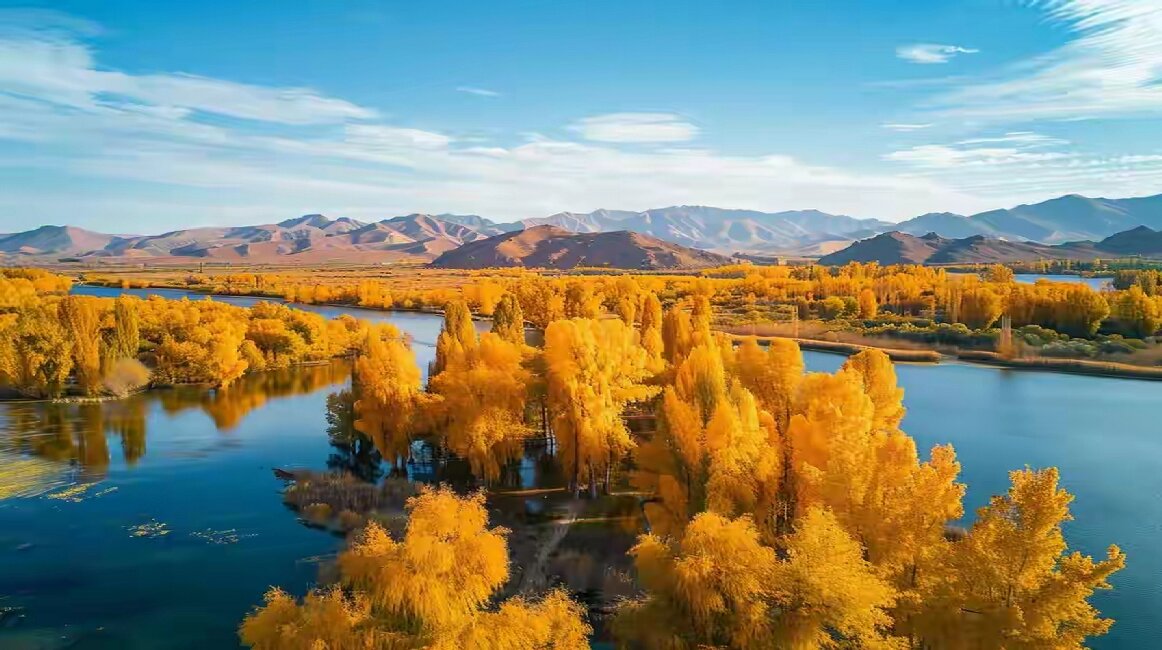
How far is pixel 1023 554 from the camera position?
1584 cm

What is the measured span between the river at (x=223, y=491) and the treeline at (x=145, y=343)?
265cm

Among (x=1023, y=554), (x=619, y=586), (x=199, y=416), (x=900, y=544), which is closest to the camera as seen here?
(x=1023, y=554)

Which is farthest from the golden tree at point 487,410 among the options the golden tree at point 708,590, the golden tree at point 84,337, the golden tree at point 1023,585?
the golden tree at point 84,337

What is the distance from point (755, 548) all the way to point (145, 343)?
2583 inches

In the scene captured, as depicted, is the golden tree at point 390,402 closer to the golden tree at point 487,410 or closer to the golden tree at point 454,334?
the golden tree at point 487,410

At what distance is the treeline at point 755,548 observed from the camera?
14211 mm

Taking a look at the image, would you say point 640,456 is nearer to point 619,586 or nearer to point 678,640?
point 619,586

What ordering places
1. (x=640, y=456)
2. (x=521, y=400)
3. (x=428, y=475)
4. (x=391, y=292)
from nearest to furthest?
1. (x=640, y=456)
2. (x=521, y=400)
3. (x=428, y=475)
4. (x=391, y=292)

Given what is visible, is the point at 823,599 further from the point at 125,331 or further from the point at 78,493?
the point at 125,331

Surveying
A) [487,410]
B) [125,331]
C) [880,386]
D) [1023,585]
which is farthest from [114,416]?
[1023,585]

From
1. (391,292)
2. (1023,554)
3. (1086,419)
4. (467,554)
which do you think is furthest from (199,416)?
(391,292)

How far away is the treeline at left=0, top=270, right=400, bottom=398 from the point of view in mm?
53969

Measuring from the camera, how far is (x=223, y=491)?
35.5 m

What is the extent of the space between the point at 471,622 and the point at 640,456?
51.1 feet
